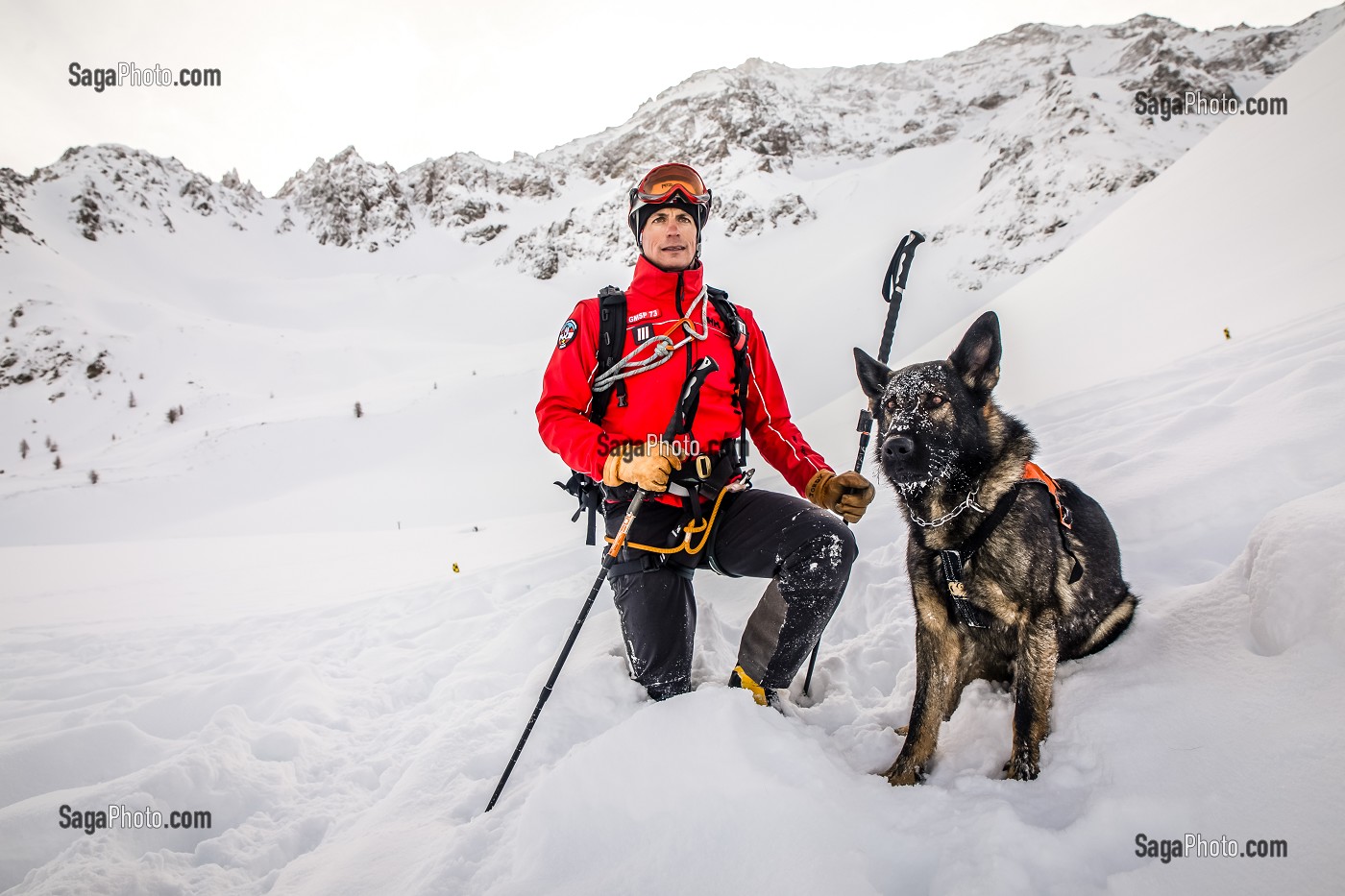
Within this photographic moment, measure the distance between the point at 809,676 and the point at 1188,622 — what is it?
70.7 inches

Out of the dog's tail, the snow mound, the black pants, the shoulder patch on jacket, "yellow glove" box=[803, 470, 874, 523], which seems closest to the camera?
the snow mound

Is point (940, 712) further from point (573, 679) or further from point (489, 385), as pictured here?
point (489, 385)

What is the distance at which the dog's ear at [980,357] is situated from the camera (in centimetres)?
257

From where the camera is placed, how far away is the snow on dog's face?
2.45 metres

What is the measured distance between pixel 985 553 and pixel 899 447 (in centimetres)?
57

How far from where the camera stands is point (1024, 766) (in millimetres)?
2217

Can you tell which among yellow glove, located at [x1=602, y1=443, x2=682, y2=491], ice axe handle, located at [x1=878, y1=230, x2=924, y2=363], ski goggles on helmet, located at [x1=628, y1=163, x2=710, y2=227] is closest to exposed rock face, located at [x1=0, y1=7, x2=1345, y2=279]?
ice axe handle, located at [x1=878, y1=230, x2=924, y2=363]

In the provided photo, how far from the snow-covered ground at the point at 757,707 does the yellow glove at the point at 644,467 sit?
3.40ft

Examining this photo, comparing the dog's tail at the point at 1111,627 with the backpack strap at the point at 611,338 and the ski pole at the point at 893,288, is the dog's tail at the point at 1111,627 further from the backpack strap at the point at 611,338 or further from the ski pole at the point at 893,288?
the backpack strap at the point at 611,338

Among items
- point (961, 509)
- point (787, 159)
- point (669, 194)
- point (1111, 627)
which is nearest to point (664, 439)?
point (961, 509)

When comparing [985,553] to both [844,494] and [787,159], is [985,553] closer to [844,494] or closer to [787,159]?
[844,494]

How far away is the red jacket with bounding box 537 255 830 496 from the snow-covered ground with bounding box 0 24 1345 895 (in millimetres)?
1352

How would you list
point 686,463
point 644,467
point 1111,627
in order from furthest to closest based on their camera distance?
point 686,463, point 644,467, point 1111,627

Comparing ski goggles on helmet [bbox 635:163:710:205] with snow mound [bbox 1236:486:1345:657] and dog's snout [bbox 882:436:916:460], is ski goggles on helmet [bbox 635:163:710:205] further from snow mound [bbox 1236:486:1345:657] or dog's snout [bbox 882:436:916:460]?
snow mound [bbox 1236:486:1345:657]
